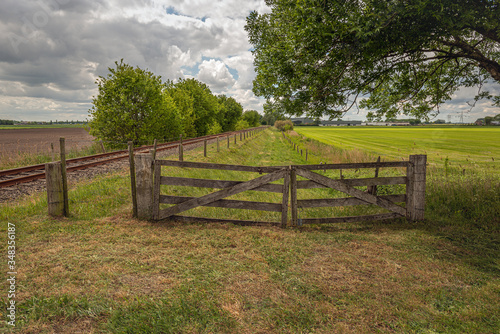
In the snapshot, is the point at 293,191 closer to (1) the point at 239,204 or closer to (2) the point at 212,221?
(1) the point at 239,204

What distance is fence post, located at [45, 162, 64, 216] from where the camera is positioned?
5969 millimetres

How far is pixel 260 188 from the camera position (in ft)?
20.0

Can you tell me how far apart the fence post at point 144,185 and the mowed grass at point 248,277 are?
373mm

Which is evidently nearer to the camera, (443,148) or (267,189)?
(267,189)

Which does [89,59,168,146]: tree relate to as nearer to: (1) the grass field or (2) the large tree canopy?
(2) the large tree canopy

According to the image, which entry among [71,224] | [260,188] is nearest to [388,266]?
[260,188]

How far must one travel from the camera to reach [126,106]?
2219 centimetres

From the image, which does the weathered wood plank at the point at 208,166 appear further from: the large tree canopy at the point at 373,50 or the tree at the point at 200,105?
the tree at the point at 200,105

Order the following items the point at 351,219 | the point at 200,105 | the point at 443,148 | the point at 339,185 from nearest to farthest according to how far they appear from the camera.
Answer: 1. the point at 339,185
2. the point at 351,219
3. the point at 443,148
4. the point at 200,105

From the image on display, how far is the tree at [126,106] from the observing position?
71.7ft

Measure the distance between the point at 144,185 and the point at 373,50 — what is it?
7.30m

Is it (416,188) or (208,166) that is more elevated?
(208,166)

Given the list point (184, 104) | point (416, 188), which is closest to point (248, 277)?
point (416, 188)

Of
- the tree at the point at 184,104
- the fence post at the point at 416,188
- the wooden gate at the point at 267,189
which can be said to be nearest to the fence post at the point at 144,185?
the wooden gate at the point at 267,189
